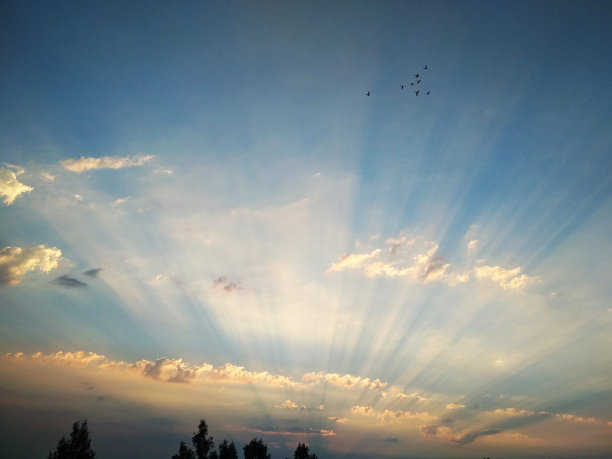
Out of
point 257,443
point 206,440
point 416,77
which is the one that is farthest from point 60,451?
point 416,77

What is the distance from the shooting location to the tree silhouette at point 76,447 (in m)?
71.1

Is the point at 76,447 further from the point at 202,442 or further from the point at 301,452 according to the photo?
the point at 301,452

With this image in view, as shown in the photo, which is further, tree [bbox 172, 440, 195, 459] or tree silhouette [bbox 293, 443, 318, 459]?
tree silhouette [bbox 293, 443, 318, 459]

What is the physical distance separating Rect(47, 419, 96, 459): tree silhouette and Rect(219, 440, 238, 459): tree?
195 feet

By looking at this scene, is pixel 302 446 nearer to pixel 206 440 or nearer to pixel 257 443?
pixel 257 443

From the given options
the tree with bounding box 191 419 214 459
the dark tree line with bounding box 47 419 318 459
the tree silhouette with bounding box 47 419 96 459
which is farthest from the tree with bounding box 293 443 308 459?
the tree silhouette with bounding box 47 419 96 459

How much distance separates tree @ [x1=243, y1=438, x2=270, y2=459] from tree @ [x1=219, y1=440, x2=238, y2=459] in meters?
11.7

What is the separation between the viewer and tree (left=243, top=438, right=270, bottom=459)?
12991cm

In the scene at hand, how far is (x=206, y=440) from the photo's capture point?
320 ft

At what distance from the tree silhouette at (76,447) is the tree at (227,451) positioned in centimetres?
5931

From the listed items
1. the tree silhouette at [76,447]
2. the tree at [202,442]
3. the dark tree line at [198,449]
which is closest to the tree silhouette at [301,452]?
the dark tree line at [198,449]

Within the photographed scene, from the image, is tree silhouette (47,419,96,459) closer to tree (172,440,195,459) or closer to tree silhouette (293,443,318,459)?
tree (172,440,195,459)

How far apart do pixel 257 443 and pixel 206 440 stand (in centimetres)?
4404

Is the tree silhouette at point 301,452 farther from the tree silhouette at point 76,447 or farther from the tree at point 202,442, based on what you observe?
the tree silhouette at point 76,447
